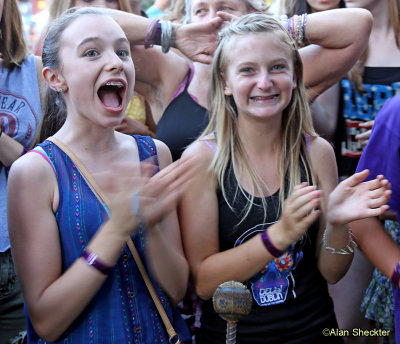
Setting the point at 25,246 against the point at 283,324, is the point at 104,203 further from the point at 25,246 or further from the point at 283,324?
the point at 283,324

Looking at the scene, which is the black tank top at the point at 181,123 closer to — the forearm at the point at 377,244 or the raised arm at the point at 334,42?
the raised arm at the point at 334,42

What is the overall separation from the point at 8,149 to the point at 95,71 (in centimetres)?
74

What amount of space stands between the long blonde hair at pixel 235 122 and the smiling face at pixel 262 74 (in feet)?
0.16

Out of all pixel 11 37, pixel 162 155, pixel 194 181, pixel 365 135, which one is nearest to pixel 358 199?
pixel 194 181

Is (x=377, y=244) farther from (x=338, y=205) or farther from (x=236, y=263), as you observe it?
(x=236, y=263)

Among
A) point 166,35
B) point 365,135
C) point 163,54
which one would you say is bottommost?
point 365,135

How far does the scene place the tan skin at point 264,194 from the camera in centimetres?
200

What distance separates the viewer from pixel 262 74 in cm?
235

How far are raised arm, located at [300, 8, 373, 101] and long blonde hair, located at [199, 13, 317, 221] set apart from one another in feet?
1.52

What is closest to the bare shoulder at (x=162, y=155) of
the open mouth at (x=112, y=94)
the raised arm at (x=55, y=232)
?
the open mouth at (x=112, y=94)

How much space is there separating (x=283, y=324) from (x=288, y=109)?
0.89 m

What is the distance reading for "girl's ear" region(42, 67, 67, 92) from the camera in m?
2.13

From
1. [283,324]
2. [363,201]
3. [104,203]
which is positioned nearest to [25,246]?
[104,203]

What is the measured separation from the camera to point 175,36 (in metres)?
2.98
